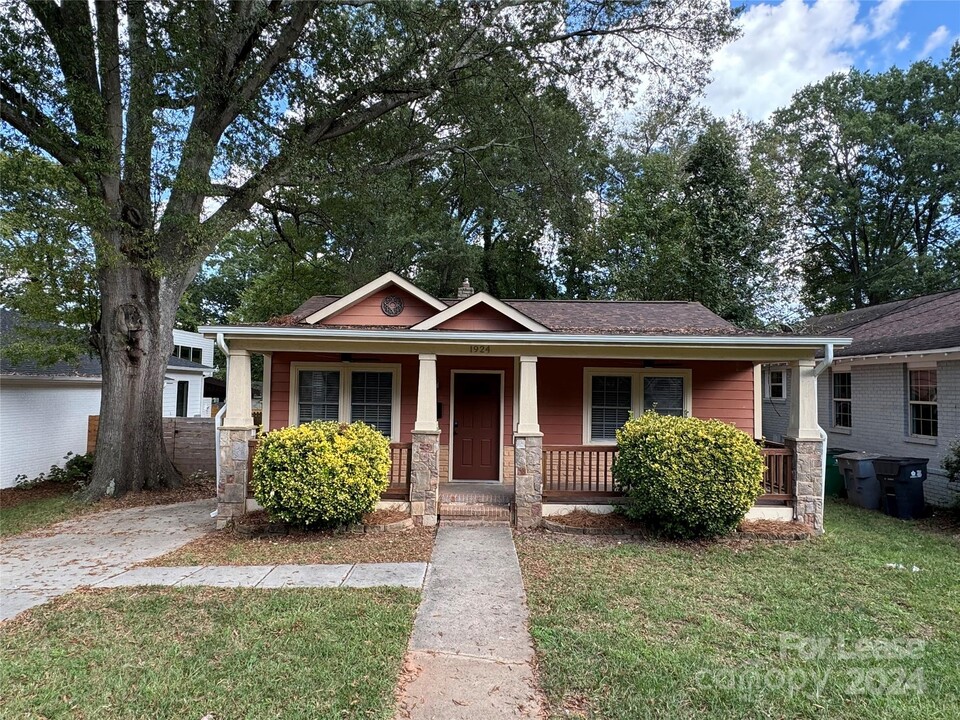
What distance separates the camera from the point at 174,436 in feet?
36.1

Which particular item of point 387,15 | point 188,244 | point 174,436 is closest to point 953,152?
point 387,15

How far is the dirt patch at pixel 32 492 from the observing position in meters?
9.10

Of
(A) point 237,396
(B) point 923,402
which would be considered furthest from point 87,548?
(B) point 923,402

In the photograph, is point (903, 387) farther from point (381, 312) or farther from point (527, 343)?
point (381, 312)

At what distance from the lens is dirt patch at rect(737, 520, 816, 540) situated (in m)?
6.47

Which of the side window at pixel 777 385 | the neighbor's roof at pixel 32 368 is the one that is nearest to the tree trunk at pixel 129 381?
the neighbor's roof at pixel 32 368

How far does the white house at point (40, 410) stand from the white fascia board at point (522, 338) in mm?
7206

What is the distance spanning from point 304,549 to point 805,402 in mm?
6898

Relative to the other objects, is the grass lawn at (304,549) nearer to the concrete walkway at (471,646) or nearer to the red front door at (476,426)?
the concrete walkway at (471,646)

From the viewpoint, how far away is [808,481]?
6.88 meters

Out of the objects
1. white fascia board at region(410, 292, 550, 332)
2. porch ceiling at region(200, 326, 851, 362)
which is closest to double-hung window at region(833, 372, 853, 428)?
porch ceiling at region(200, 326, 851, 362)

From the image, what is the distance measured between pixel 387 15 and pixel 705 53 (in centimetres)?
682

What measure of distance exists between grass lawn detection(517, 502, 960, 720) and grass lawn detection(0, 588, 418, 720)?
126 centimetres

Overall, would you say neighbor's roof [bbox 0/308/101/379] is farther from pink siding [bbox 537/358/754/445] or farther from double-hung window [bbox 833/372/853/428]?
double-hung window [bbox 833/372/853/428]
